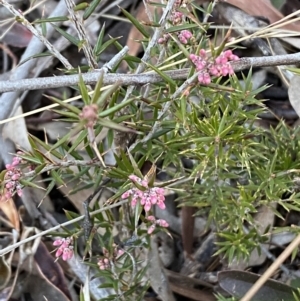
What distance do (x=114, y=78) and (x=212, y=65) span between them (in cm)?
28

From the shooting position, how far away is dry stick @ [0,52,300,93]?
110cm

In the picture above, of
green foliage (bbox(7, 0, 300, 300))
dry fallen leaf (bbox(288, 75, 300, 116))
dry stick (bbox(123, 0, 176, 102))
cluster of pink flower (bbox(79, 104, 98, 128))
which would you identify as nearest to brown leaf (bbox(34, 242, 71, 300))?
green foliage (bbox(7, 0, 300, 300))

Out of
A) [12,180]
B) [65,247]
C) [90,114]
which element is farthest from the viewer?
[65,247]

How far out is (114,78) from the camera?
43.8 inches

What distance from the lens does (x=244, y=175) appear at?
4.87ft

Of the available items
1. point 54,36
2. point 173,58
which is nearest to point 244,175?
point 173,58

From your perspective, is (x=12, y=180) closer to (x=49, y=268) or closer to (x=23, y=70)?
(x=49, y=268)

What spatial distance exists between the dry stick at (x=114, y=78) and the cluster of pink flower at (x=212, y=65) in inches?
8.5

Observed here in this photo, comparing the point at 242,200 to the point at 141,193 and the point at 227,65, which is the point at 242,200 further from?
A: the point at 227,65

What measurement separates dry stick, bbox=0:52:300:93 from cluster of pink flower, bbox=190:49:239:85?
0.22 metres

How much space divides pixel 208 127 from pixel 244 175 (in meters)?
0.34

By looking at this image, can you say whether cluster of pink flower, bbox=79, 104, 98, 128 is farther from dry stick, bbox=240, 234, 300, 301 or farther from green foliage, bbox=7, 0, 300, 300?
dry stick, bbox=240, 234, 300, 301

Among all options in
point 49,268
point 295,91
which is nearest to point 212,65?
point 295,91

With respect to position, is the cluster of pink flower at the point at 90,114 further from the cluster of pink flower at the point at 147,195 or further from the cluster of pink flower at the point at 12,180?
the cluster of pink flower at the point at 12,180
